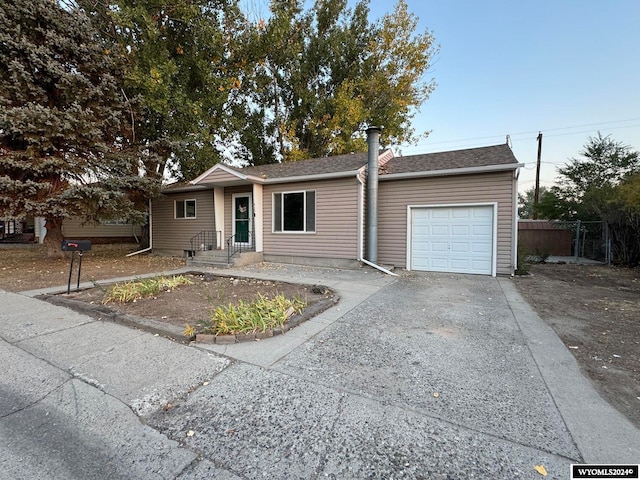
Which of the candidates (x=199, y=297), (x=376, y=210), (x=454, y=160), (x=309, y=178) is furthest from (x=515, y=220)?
(x=199, y=297)

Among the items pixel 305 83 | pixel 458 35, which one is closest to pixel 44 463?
pixel 458 35

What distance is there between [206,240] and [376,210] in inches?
277

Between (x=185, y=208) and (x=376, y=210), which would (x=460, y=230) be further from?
(x=185, y=208)

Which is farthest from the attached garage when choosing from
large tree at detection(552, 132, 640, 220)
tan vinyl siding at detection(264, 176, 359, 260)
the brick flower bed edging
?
large tree at detection(552, 132, 640, 220)

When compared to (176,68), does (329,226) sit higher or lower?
lower

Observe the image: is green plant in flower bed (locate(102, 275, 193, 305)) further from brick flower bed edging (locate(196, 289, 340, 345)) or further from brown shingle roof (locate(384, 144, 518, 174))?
brown shingle roof (locate(384, 144, 518, 174))

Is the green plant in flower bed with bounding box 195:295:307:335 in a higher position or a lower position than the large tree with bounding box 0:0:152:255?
lower

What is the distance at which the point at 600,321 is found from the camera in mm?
4441

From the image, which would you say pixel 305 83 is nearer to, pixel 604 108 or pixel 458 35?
pixel 458 35

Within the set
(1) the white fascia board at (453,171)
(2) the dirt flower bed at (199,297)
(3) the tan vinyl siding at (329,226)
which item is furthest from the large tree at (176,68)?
(1) the white fascia board at (453,171)

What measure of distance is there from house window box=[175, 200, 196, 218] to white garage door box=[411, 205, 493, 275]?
8.92m

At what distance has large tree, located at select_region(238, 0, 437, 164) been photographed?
1786 cm

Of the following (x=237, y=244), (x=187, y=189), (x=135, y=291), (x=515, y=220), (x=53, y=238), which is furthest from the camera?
(x=187, y=189)

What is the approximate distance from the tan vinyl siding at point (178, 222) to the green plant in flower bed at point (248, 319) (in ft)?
27.2
